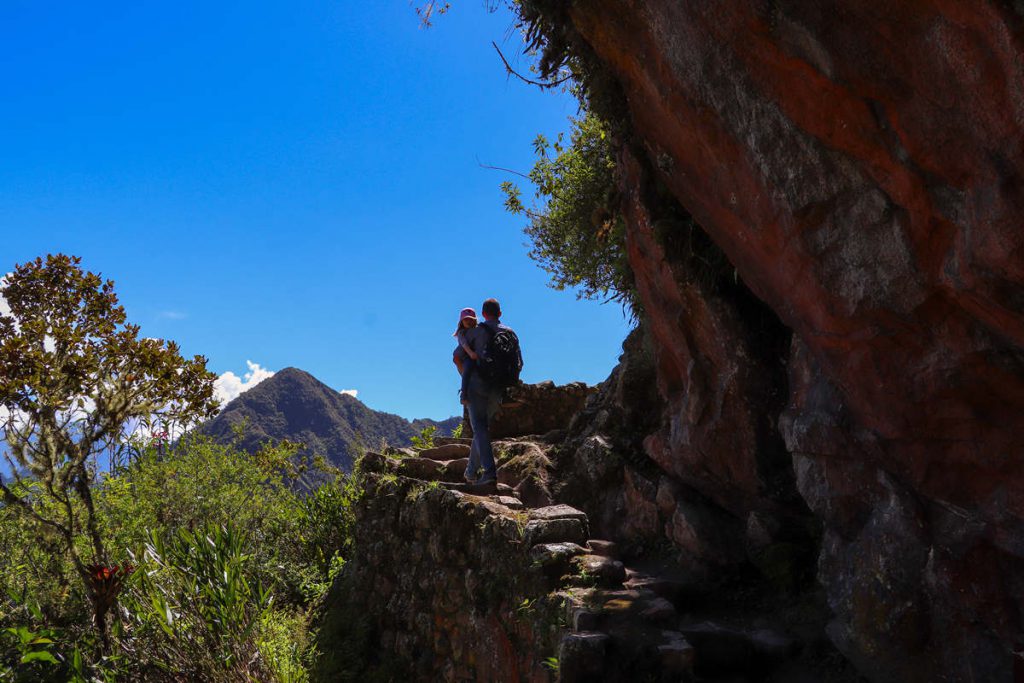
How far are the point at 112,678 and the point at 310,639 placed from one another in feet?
8.57

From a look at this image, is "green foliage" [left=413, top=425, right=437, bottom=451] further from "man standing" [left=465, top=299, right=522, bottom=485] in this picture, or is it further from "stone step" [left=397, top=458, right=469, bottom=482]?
"man standing" [left=465, top=299, right=522, bottom=485]

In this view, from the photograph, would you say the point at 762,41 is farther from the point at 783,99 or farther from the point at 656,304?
the point at 656,304

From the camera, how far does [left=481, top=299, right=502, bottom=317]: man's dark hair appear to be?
26.4ft

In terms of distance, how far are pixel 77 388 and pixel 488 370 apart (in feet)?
Result: 16.2

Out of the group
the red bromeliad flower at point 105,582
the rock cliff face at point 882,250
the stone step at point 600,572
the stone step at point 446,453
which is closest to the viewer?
the rock cliff face at point 882,250

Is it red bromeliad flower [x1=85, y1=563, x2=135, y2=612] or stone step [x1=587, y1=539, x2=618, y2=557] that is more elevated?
stone step [x1=587, y1=539, x2=618, y2=557]

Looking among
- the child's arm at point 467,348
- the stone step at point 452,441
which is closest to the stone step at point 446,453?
the stone step at point 452,441

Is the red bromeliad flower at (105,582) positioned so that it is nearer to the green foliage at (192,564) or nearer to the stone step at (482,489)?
the green foliage at (192,564)

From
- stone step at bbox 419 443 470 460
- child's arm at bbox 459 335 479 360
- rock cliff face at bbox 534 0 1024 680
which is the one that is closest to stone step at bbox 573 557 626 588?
rock cliff face at bbox 534 0 1024 680

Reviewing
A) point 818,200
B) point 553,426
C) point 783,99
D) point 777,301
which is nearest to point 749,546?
point 777,301

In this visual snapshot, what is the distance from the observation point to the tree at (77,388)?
23.6 feet

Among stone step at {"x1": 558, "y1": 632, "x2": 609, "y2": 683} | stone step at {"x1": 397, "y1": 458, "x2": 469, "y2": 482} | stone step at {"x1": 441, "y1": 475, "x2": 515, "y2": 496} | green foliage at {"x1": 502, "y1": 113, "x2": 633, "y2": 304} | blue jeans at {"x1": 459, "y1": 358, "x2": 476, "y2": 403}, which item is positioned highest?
green foliage at {"x1": 502, "y1": 113, "x2": 633, "y2": 304}

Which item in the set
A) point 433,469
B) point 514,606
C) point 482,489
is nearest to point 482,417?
point 482,489

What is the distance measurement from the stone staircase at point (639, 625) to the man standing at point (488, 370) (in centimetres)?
166
